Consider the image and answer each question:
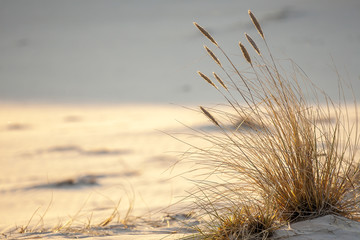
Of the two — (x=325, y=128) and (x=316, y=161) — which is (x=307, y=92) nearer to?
(x=325, y=128)

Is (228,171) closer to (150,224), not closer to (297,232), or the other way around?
(297,232)

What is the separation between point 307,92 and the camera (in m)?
2.18

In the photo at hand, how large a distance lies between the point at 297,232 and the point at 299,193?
Result: 0.21m

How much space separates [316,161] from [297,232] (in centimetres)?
30

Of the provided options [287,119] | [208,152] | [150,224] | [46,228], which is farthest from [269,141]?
[46,228]

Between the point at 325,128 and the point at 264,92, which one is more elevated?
the point at 264,92

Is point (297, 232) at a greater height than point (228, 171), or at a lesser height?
lesser

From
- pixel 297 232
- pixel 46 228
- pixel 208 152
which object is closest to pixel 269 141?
pixel 208 152

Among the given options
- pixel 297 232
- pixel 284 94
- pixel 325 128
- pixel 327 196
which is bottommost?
pixel 297 232

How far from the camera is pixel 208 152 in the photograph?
2.00 m

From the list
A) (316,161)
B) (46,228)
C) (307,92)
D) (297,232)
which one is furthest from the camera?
(46,228)

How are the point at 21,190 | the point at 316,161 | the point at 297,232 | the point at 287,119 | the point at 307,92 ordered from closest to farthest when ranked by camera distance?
1. the point at 297,232
2. the point at 316,161
3. the point at 287,119
4. the point at 307,92
5. the point at 21,190

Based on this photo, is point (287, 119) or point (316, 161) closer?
point (316, 161)

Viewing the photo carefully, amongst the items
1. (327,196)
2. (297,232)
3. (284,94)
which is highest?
(284,94)
